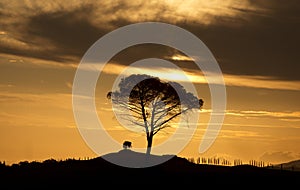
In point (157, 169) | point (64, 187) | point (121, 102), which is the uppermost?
point (121, 102)

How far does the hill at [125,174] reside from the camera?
79250 mm

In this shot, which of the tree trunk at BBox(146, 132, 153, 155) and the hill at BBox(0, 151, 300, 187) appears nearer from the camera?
the hill at BBox(0, 151, 300, 187)

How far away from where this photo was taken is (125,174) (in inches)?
3359

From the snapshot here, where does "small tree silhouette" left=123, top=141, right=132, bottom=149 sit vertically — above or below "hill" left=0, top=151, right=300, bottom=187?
above

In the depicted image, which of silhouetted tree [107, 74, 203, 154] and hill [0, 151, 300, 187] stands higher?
silhouetted tree [107, 74, 203, 154]

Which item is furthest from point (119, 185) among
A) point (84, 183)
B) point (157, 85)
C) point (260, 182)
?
point (157, 85)

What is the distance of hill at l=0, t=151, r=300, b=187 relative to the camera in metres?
79.2

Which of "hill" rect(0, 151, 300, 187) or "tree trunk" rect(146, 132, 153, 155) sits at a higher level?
"tree trunk" rect(146, 132, 153, 155)

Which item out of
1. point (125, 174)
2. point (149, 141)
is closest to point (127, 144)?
point (149, 141)

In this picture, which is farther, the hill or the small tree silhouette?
the small tree silhouette

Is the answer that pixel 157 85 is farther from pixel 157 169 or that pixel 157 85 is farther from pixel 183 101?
pixel 157 169

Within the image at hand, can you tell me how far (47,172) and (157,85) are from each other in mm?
24336

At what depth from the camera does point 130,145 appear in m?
99.3

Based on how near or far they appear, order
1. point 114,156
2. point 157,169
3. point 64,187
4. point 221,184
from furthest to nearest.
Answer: point 114,156 < point 157,169 < point 221,184 < point 64,187
